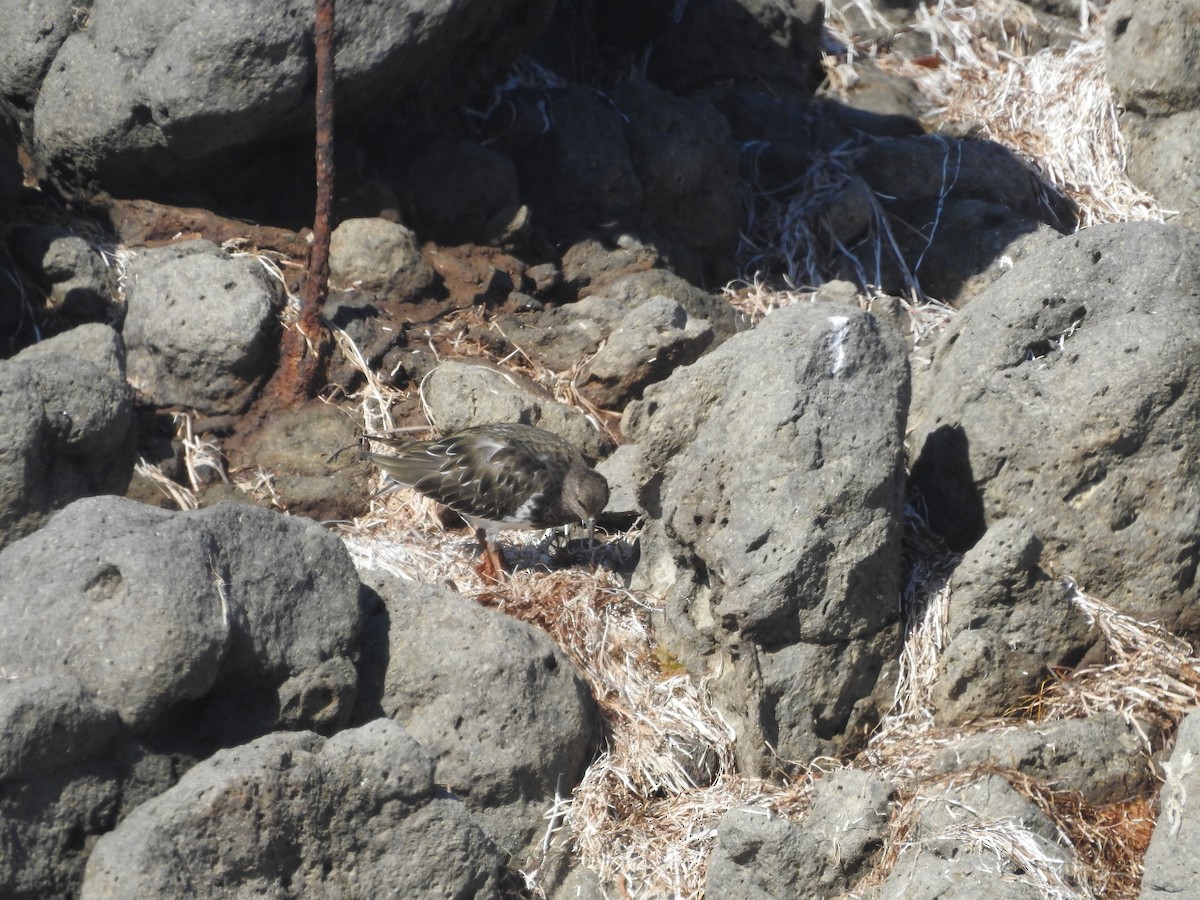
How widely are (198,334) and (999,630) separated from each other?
395 cm

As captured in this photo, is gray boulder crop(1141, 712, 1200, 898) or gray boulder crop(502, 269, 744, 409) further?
gray boulder crop(502, 269, 744, 409)

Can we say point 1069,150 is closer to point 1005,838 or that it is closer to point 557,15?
point 557,15

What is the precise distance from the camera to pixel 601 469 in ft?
23.2

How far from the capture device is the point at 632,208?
27.1ft

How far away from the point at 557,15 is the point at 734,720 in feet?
17.5

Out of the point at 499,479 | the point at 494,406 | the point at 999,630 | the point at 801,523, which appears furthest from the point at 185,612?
the point at 999,630

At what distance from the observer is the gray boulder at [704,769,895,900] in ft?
16.0

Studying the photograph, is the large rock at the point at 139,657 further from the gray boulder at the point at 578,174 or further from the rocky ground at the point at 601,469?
the gray boulder at the point at 578,174

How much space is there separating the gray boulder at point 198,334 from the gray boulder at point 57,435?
0.60 metres

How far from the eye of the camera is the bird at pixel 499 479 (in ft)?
21.0

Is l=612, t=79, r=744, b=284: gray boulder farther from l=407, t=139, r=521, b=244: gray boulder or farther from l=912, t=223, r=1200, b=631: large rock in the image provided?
l=912, t=223, r=1200, b=631: large rock

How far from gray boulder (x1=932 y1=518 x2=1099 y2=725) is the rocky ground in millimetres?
15

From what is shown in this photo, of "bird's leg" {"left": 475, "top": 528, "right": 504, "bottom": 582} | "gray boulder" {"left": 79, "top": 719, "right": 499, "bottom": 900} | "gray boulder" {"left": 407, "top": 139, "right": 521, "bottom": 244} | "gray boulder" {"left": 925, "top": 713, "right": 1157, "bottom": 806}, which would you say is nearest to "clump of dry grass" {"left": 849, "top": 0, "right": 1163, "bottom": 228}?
"gray boulder" {"left": 407, "top": 139, "right": 521, "bottom": 244}

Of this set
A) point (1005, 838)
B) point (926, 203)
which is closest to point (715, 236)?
point (926, 203)
